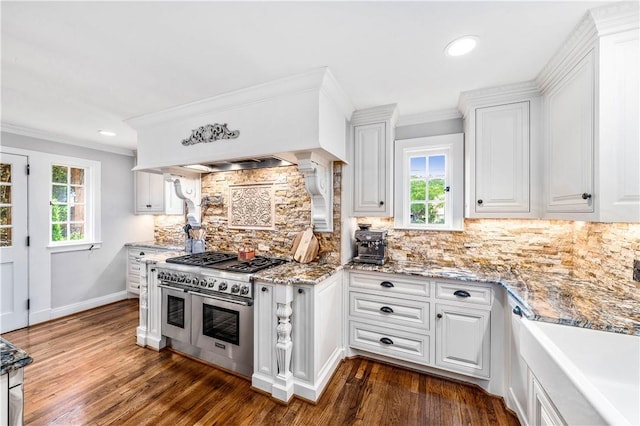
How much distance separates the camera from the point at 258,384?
207 cm

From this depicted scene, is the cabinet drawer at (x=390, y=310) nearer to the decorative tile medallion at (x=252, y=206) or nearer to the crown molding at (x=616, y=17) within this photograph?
the decorative tile medallion at (x=252, y=206)

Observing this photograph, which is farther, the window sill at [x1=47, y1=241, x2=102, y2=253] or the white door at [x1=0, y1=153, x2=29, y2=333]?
the window sill at [x1=47, y1=241, x2=102, y2=253]

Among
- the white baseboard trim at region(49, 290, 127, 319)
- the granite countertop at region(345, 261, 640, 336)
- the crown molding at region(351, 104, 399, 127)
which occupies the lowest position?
the white baseboard trim at region(49, 290, 127, 319)

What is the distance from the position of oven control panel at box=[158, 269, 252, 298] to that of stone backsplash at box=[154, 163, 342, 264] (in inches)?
27.8

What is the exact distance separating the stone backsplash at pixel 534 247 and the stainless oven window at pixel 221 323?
65.2 inches

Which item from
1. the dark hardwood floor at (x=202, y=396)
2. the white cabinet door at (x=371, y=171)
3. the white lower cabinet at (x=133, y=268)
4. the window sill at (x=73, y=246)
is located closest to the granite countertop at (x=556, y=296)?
the white cabinet door at (x=371, y=171)

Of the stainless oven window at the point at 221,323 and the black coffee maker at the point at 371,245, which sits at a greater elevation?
the black coffee maker at the point at 371,245

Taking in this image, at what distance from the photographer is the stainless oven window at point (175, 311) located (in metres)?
2.50

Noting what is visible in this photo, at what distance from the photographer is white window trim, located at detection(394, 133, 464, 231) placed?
2.55 metres

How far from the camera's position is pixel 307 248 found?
2541 mm

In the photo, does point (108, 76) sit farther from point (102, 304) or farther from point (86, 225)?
point (102, 304)

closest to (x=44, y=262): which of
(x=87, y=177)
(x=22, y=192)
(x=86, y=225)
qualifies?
(x=86, y=225)

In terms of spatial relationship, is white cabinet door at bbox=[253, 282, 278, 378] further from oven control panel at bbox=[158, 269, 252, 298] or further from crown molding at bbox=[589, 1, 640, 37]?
crown molding at bbox=[589, 1, 640, 37]

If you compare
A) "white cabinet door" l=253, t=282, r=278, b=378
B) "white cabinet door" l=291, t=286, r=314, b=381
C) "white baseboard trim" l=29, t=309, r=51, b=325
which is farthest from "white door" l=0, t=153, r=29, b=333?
"white cabinet door" l=291, t=286, r=314, b=381
